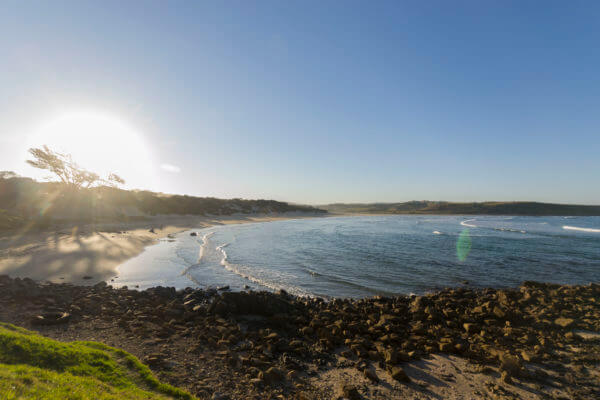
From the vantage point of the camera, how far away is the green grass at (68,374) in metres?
4.00

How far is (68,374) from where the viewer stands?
4.88 metres

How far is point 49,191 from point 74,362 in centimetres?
6301

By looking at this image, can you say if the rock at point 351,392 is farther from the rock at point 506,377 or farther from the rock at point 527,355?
the rock at point 527,355

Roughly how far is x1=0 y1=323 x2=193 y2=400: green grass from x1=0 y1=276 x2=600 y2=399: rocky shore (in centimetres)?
88

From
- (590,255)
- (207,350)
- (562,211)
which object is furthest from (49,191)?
(562,211)

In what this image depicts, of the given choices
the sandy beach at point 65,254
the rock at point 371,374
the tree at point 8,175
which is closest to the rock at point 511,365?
the rock at point 371,374

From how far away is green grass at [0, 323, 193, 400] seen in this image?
4.00 metres

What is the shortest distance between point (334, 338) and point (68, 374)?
7078 millimetres

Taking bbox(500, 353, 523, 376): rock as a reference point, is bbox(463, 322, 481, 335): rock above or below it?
below

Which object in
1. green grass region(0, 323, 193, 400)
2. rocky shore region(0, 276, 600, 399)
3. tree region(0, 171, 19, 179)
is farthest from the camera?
tree region(0, 171, 19, 179)

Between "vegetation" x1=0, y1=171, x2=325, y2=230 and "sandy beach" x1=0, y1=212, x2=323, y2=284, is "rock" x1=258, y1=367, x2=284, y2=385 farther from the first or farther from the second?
"vegetation" x1=0, y1=171, x2=325, y2=230

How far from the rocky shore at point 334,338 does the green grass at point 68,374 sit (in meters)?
0.88

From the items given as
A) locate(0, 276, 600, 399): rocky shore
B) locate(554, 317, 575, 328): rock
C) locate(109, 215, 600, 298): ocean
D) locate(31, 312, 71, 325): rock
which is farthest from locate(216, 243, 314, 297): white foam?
locate(554, 317, 575, 328): rock

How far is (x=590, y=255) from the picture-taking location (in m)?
27.0
